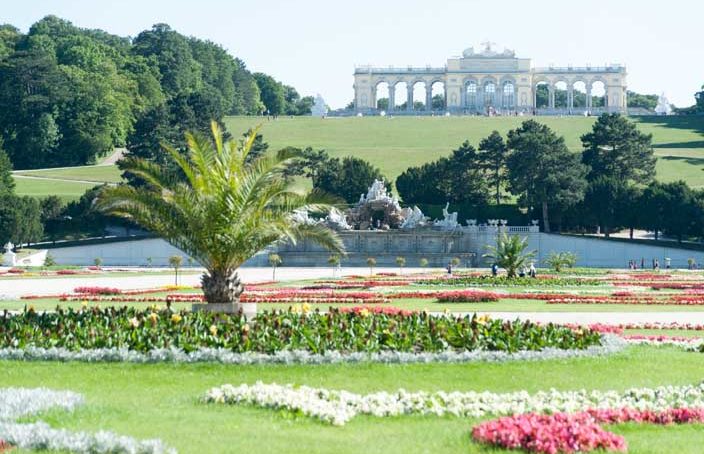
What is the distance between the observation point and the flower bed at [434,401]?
40.0 feet

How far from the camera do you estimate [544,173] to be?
66.8 m

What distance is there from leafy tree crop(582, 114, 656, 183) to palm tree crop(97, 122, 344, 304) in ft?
176

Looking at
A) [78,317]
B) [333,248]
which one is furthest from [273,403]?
[333,248]

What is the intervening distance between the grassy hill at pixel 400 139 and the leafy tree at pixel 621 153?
4547mm

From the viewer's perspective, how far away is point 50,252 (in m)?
62.8

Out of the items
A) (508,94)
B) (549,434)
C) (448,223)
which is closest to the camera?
(549,434)

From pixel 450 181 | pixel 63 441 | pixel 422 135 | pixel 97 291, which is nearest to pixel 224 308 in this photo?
pixel 63 441

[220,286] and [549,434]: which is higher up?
[220,286]

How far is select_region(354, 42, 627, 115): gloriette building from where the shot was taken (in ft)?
439

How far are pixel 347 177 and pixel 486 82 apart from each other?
65559mm

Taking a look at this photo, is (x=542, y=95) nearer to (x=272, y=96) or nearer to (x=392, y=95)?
(x=392, y=95)

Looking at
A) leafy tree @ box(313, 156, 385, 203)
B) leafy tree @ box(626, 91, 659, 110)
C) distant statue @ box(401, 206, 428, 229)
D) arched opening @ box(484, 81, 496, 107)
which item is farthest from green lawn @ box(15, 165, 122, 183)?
leafy tree @ box(626, 91, 659, 110)

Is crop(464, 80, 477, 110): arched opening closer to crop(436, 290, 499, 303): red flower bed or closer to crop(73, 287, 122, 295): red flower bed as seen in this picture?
crop(73, 287, 122, 295): red flower bed

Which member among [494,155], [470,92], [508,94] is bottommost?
[494,155]
